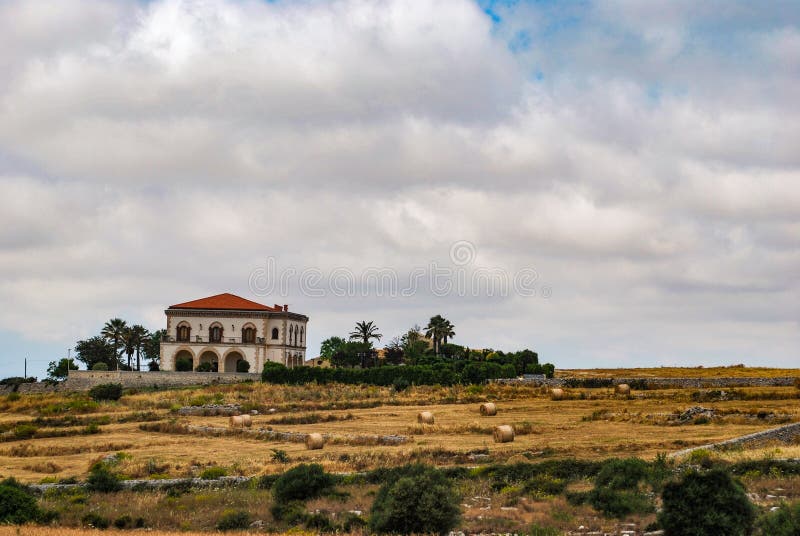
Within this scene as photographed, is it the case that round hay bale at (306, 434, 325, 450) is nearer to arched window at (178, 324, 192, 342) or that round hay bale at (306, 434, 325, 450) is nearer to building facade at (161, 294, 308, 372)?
building facade at (161, 294, 308, 372)

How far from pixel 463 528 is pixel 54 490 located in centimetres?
1521

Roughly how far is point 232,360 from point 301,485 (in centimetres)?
8412

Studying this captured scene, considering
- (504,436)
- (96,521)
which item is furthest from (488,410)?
(96,521)

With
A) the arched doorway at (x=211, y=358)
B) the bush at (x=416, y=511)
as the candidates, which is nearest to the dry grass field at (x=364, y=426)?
the bush at (x=416, y=511)

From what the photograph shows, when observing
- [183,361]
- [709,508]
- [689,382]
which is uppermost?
[183,361]

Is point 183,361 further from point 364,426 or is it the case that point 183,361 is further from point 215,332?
point 364,426

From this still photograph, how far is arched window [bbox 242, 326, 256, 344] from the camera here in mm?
103438

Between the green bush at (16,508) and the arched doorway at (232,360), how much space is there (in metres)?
82.5

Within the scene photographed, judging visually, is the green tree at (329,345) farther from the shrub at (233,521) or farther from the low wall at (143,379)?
the shrub at (233,521)

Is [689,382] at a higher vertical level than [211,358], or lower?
lower

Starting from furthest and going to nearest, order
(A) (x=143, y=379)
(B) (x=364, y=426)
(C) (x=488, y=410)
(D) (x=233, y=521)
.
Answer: (A) (x=143, y=379) → (C) (x=488, y=410) → (B) (x=364, y=426) → (D) (x=233, y=521)

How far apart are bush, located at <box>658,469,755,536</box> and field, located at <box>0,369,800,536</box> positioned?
90.5 inches

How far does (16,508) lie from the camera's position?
21.1 m

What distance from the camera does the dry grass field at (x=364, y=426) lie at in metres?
33.3
